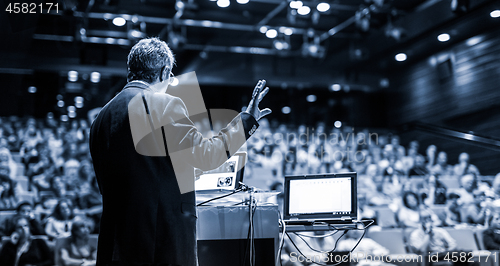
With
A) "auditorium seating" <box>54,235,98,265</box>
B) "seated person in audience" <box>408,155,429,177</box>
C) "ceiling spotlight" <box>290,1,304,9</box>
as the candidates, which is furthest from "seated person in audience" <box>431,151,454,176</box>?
"auditorium seating" <box>54,235,98,265</box>

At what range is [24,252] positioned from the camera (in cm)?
340

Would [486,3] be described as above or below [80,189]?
above

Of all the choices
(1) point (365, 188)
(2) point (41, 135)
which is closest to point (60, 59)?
(2) point (41, 135)

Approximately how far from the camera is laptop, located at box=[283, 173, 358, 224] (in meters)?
1.74

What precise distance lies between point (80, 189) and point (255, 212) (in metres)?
3.69

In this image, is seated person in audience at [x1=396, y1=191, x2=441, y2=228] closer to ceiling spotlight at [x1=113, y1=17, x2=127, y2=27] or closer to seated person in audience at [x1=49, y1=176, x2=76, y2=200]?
seated person in audience at [x1=49, y1=176, x2=76, y2=200]

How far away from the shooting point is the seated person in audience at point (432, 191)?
514cm

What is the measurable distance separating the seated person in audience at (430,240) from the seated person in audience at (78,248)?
2.73 m

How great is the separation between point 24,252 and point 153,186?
2872mm

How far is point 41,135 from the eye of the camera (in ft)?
22.0

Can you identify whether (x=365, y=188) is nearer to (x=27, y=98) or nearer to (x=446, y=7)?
(x=446, y=7)

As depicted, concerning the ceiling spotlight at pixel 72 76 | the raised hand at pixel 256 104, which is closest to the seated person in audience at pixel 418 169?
the raised hand at pixel 256 104

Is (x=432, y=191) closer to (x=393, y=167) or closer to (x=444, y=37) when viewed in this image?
(x=393, y=167)

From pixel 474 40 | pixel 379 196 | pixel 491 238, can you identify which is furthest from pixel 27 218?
pixel 474 40
